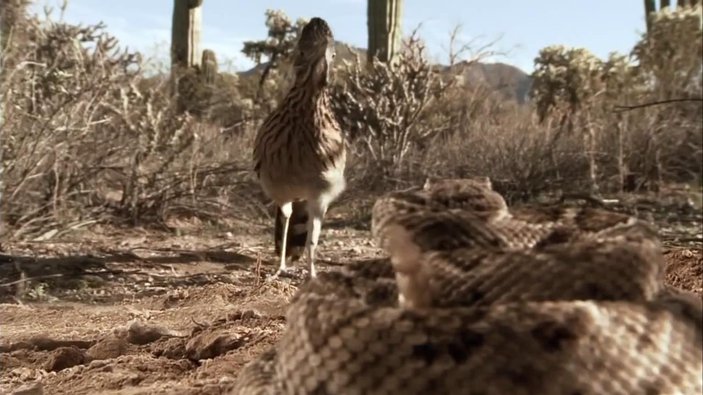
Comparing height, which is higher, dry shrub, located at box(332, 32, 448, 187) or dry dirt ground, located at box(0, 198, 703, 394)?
dry shrub, located at box(332, 32, 448, 187)

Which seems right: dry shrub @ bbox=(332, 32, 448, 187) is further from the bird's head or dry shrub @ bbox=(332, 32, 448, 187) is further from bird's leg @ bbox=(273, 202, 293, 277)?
the bird's head

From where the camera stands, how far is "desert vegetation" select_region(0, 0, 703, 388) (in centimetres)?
1024

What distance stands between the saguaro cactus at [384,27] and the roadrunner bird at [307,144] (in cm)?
822

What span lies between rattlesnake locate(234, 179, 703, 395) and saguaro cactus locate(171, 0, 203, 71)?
17.4 metres

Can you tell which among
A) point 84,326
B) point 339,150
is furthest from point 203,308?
point 339,150

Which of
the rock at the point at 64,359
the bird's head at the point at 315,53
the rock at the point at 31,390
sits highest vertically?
the bird's head at the point at 315,53

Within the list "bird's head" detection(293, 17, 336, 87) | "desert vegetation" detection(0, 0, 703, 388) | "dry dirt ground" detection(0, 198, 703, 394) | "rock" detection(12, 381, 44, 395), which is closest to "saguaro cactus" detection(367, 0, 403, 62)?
"desert vegetation" detection(0, 0, 703, 388)

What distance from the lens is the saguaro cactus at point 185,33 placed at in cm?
2019

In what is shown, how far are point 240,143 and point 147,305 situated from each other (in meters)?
8.88

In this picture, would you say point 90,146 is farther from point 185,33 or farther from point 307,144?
point 185,33

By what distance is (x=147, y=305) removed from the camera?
7.00 metres

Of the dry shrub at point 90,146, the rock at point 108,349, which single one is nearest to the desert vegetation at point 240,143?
the dry shrub at point 90,146

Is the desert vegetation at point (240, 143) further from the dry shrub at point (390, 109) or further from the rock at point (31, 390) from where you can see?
the rock at point (31, 390)

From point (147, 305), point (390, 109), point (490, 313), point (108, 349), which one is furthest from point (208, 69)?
point (490, 313)
